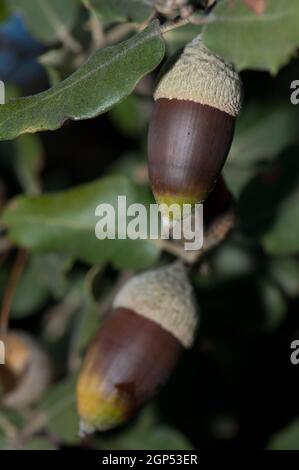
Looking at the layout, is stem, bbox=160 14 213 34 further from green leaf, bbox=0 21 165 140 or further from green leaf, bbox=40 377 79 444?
green leaf, bbox=40 377 79 444

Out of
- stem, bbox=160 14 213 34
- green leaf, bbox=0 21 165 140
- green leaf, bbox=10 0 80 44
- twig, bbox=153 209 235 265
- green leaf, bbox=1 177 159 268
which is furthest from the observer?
green leaf, bbox=10 0 80 44

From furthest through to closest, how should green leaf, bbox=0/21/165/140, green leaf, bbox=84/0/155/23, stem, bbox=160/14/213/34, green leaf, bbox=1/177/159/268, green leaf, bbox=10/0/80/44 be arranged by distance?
green leaf, bbox=10/0/80/44, green leaf, bbox=1/177/159/268, green leaf, bbox=84/0/155/23, stem, bbox=160/14/213/34, green leaf, bbox=0/21/165/140

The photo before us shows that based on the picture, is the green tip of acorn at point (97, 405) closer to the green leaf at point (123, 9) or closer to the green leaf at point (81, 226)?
the green leaf at point (81, 226)

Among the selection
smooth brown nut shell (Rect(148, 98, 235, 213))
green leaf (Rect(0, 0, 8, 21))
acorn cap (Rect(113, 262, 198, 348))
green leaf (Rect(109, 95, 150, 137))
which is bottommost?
acorn cap (Rect(113, 262, 198, 348))

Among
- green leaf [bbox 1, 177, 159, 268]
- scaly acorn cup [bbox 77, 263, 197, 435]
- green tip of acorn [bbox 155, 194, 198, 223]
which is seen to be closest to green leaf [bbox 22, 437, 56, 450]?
scaly acorn cup [bbox 77, 263, 197, 435]

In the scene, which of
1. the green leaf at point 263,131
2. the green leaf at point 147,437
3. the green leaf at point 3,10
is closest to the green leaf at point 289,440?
the green leaf at point 147,437

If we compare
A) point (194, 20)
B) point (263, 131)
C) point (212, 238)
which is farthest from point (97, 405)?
point (263, 131)

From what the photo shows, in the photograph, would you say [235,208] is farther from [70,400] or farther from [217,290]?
[70,400]
